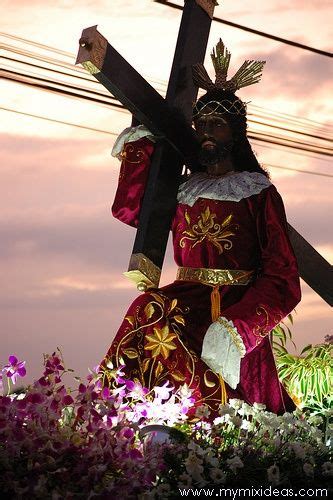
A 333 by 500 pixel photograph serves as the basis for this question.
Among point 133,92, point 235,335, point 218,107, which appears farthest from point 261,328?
point 133,92

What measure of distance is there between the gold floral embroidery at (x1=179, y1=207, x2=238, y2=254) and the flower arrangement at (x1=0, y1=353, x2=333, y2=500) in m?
1.18

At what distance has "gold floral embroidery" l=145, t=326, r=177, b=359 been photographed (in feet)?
22.1

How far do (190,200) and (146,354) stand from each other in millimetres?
977

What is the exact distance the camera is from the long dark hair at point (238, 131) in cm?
718

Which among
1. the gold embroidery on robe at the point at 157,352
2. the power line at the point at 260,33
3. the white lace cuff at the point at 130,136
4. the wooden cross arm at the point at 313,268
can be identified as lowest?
the gold embroidery on robe at the point at 157,352

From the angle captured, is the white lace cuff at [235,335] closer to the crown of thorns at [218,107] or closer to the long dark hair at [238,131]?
the long dark hair at [238,131]

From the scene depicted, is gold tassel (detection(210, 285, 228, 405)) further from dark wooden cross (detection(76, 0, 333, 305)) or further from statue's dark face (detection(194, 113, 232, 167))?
statue's dark face (detection(194, 113, 232, 167))

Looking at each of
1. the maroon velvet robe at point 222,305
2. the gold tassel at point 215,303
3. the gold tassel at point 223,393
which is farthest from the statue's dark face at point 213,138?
the gold tassel at point 223,393

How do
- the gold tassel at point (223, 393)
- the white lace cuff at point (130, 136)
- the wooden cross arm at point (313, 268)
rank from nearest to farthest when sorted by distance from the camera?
1. the gold tassel at point (223, 393)
2. the white lace cuff at point (130, 136)
3. the wooden cross arm at point (313, 268)

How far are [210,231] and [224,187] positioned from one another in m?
0.26

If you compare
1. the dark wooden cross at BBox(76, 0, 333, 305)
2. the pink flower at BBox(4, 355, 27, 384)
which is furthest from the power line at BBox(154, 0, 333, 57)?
the pink flower at BBox(4, 355, 27, 384)

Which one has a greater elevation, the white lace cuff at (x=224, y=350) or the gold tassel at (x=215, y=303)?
the gold tassel at (x=215, y=303)

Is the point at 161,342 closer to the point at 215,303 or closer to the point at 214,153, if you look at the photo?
the point at 215,303

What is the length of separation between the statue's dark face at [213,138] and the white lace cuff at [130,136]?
33 cm
